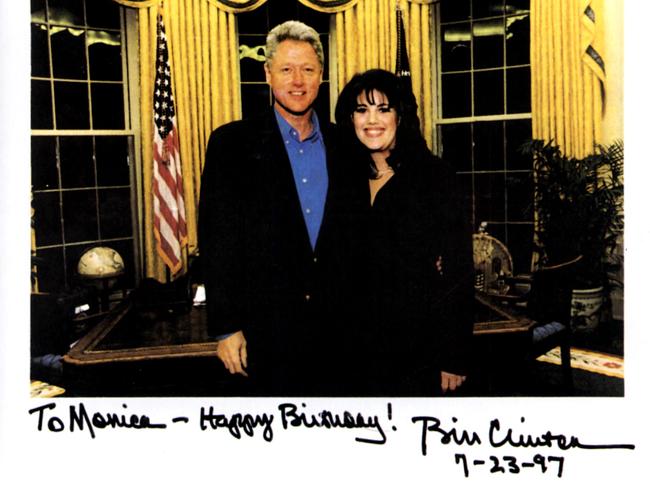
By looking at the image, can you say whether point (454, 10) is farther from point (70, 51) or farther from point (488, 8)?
point (70, 51)

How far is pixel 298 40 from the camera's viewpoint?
6.72ft

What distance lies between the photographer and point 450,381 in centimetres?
200

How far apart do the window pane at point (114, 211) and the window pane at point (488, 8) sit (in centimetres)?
216

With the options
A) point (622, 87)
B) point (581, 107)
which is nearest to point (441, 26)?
point (581, 107)

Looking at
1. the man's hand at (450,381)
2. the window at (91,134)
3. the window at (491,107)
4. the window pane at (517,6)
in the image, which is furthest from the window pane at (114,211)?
the window pane at (517,6)

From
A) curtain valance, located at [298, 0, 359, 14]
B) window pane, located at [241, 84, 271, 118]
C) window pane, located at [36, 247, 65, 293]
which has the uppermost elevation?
curtain valance, located at [298, 0, 359, 14]

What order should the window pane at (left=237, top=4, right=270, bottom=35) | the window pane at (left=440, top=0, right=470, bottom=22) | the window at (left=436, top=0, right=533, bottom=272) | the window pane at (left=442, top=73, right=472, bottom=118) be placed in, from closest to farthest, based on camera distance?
1. the window pane at (left=237, top=4, right=270, bottom=35)
2. the window at (left=436, top=0, right=533, bottom=272)
3. the window pane at (left=442, top=73, right=472, bottom=118)
4. the window pane at (left=440, top=0, right=470, bottom=22)

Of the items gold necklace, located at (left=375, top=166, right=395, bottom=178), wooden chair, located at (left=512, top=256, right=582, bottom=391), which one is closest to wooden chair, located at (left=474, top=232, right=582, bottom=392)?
wooden chair, located at (left=512, top=256, right=582, bottom=391)

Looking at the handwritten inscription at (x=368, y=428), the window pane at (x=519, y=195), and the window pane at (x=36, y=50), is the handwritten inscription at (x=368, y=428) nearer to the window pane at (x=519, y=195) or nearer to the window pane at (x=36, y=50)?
the window pane at (x=36, y=50)

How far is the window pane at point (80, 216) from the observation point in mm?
3166

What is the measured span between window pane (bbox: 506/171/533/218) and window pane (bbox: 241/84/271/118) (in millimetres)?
1206

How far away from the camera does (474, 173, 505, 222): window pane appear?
2922mm

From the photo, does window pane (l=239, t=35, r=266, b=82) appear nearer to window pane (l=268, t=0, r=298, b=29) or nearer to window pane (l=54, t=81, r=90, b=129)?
window pane (l=268, t=0, r=298, b=29)

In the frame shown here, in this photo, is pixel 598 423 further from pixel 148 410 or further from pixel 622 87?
pixel 148 410
